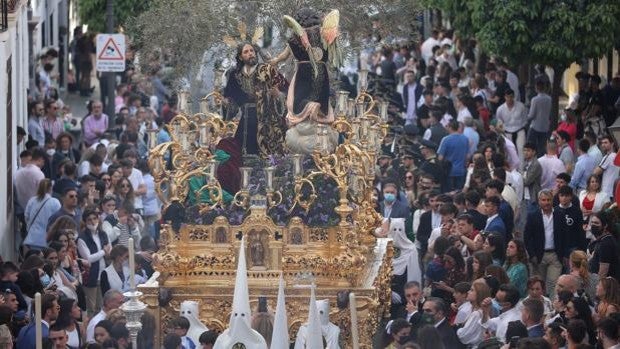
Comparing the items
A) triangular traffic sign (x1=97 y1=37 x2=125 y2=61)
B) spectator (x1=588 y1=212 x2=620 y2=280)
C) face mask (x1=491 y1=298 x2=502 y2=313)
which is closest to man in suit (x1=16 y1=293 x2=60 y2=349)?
face mask (x1=491 y1=298 x2=502 y2=313)

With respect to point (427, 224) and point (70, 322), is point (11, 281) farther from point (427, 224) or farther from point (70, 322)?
point (427, 224)

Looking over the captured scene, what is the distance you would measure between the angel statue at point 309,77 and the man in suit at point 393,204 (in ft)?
10.4

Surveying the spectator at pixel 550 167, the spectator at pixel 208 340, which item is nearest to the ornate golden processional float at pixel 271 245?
the spectator at pixel 208 340

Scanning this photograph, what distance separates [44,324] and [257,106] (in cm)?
367

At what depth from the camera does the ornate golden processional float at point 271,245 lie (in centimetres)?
1852

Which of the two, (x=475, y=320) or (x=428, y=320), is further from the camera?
(x=475, y=320)

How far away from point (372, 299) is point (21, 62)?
44.7 ft

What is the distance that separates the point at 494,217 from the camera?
22109 mm

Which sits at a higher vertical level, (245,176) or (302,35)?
(302,35)

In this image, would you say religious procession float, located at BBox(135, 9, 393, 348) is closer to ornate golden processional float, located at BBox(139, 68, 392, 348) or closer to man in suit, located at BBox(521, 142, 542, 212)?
ornate golden processional float, located at BBox(139, 68, 392, 348)

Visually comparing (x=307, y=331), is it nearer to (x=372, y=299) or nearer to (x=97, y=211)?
(x=372, y=299)

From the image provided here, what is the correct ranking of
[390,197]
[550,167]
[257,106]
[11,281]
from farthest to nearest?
[550,167]
[390,197]
[257,106]
[11,281]

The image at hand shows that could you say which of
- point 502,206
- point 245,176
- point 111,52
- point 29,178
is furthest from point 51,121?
point 245,176

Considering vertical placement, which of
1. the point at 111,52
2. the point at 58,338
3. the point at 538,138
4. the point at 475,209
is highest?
the point at 111,52
